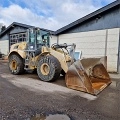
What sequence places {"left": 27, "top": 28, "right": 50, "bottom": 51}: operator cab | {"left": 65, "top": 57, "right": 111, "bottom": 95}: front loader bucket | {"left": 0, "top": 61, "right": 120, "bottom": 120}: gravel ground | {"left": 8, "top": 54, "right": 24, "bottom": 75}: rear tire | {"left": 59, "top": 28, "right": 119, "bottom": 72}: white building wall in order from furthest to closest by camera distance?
{"left": 59, "top": 28, "right": 119, "bottom": 72}: white building wall → {"left": 8, "top": 54, "right": 24, "bottom": 75}: rear tire → {"left": 27, "top": 28, "right": 50, "bottom": 51}: operator cab → {"left": 65, "top": 57, "right": 111, "bottom": 95}: front loader bucket → {"left": 0, "top": 61, "right": 120, "bottom": 120}: gravel ground

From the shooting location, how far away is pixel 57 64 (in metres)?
7.10

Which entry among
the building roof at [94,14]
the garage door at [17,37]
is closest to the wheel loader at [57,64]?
the building roof at [94,14]

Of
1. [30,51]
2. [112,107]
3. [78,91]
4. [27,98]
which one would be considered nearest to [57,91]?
[78,91]

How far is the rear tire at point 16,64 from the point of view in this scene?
29.7 ft

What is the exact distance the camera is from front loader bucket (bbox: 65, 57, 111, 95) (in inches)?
229

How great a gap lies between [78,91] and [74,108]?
5.30 feet

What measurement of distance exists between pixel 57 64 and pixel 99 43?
16.8ft

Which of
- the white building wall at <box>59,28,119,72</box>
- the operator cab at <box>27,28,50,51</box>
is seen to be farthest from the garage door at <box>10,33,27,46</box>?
the operator cab at <box>27,28,50,51</box>

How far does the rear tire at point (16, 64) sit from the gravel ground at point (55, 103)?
2.59 metres

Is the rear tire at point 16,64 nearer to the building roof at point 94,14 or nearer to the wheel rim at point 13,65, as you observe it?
the wheel rim at point 13,65

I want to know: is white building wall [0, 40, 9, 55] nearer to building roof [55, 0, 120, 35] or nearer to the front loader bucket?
building roof [55, 0, 120, 35]

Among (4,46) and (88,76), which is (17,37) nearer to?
(4,46)

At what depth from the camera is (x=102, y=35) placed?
1114 cm

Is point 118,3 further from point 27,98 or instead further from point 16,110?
point 16,110
